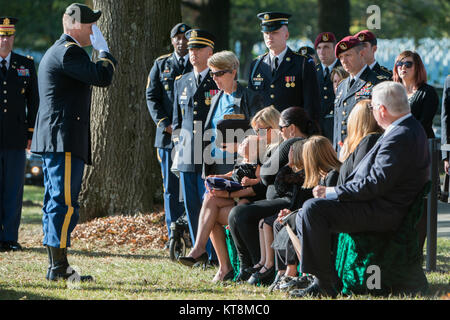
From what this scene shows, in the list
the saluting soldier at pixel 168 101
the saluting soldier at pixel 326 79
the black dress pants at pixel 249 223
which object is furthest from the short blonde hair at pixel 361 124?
the saluting soldier at pixel 326 79

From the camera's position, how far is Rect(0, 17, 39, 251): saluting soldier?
8945 mm

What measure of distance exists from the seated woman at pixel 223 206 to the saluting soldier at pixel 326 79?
233 centimetres

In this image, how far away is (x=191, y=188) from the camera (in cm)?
785

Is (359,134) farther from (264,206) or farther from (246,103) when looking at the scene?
A: (246,103)

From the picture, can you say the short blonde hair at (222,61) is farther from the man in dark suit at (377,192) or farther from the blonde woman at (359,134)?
the man in dark suit at (377,192)

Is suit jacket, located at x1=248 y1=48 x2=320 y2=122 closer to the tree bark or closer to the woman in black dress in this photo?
the woman in black dress

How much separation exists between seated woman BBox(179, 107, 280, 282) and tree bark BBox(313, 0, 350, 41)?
12.0 metres

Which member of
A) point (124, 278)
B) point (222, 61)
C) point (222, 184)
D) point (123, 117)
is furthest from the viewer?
point (123, 117)

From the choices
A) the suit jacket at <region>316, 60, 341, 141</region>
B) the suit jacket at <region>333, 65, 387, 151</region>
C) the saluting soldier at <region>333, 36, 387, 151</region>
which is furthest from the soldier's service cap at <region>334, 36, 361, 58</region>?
the suit jacket at <region>316, 60, 341, 141</region>

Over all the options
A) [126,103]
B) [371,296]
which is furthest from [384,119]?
[126,103]

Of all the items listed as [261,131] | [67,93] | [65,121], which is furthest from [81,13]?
[261,131]

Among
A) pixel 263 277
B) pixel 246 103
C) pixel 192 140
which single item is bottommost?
pixel 263 277

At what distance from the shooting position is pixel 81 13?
6.71m

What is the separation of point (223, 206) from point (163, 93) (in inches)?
83.3
